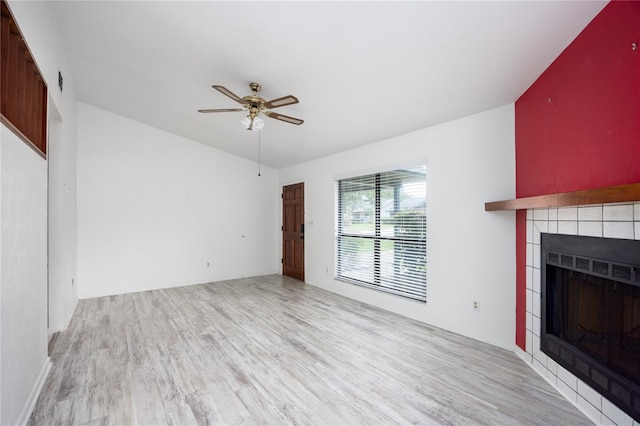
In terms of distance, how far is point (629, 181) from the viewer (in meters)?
1.58

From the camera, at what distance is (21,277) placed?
1.79m

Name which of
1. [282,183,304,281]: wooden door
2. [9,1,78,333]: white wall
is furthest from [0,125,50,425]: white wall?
[282,183,304,281]: wooden door

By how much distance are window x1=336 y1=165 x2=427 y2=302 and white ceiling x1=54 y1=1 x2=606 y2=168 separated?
30.2 inches

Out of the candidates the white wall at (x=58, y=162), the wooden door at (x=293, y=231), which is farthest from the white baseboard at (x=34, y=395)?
the wooden door at (x=293, y=231)

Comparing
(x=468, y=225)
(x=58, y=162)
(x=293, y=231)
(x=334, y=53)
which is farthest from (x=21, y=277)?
(x=293, y=231)

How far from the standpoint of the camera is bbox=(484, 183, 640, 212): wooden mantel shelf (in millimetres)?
1395

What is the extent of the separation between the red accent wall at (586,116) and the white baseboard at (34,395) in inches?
155

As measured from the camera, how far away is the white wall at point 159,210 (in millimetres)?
4688

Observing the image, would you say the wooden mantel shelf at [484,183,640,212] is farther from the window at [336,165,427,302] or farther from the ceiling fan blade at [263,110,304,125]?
the ceiling fan blade at [263,110,304,125]

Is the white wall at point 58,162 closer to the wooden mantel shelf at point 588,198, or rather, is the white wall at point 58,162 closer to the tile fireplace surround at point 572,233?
the wooden mantel shelf at point 588,198

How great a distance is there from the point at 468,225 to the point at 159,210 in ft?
17.0

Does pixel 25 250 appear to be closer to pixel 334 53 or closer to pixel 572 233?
pixel 334 53

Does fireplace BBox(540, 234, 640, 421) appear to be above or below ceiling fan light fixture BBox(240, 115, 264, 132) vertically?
below

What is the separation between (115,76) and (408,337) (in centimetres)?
483
